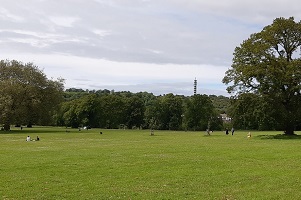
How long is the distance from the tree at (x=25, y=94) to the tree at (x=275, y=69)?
156 ft

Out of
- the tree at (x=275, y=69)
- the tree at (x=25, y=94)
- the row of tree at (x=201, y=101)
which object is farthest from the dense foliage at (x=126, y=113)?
the tree at (x=275, y=69)

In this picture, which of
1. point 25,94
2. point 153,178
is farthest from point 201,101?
point 153,178

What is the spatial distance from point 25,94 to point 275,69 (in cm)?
5688

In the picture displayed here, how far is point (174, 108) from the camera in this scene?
143m

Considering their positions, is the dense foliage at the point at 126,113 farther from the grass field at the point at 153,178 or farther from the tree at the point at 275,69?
the grass field at the point at 153,178

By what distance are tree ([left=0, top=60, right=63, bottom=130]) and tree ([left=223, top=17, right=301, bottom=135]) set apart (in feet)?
156

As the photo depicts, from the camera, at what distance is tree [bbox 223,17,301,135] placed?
5278 centimetres

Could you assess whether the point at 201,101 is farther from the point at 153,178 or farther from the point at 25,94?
the point at 153,178

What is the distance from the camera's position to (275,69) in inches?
2089

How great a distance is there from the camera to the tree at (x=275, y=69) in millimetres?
52781

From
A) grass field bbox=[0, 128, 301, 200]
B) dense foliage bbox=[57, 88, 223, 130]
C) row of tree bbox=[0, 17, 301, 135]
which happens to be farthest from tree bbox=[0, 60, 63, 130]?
grass field bbox=[0, 128, 301, 200]

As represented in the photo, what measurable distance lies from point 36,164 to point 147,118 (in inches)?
4675

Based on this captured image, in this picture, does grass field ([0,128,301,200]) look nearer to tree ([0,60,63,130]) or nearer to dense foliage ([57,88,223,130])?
tree ([0,60,63,130])

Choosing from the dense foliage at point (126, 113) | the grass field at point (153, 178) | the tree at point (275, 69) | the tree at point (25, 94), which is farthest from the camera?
the dense foliage at point (126, 113)
